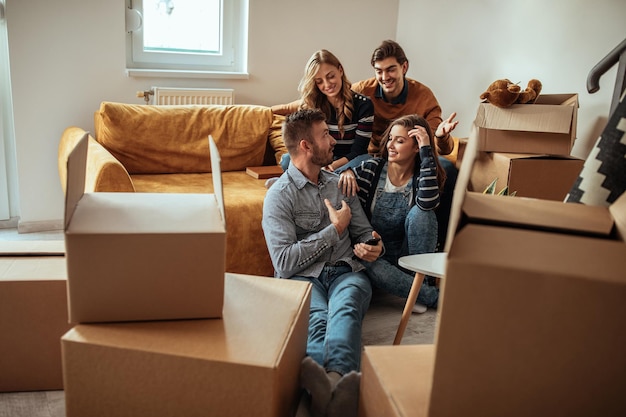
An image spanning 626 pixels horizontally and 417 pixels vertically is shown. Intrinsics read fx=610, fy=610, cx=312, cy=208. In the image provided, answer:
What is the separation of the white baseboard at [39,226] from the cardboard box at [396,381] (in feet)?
8.59

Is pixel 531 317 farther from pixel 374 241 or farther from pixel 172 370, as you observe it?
pixel 374 241

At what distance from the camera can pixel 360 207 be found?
2402 mm

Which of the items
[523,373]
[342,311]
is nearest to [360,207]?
[342,311]

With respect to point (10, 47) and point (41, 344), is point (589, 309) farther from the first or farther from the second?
point (10, 47)

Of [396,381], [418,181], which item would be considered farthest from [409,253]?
[396,381]

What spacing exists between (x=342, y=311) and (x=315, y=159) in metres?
0.62

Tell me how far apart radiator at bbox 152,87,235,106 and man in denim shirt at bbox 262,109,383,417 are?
1473 mm

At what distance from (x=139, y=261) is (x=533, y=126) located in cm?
201

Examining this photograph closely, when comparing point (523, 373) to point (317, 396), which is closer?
point (523, 373)

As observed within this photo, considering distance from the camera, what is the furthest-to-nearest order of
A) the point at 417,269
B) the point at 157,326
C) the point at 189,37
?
the point at 189,37 < the point at 417,269 < the point at 157,326

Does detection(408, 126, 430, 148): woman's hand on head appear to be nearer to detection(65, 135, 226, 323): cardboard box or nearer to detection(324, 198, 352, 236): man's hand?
detection(324, 198, 352, 236): man's hand

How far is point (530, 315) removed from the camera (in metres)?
0.89

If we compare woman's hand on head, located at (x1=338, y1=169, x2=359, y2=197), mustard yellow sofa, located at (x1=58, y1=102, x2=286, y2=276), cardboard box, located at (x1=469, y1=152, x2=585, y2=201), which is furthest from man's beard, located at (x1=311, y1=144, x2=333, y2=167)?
cardboard box, located at (x1=469, y1=152, x2=585, y2=201)

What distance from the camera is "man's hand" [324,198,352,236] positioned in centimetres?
222
